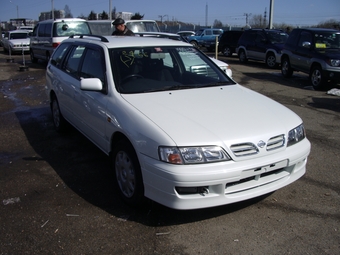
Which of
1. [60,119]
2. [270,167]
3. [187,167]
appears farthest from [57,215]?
[60,119]

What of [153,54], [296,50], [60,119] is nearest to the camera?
[153,54]

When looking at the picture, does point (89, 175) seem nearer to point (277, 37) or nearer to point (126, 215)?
point (126, 215)

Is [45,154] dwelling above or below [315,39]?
below

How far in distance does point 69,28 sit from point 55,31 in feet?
1.99

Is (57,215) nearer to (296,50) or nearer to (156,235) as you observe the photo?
(156,235)

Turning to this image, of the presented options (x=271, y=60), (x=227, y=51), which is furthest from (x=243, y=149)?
(x=227, y=51)

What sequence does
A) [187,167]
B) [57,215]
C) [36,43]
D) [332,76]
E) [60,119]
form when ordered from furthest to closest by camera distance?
[36,43]
[332,76]
[60,119]
[57,215]
[187,167]

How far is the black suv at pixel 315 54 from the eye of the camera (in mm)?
10812

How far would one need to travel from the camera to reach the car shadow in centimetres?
369

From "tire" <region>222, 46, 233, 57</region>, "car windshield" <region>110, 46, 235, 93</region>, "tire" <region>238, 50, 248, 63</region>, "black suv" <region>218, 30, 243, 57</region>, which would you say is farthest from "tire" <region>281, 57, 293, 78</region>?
"tire" <region>222, 46, 233, 57</region>

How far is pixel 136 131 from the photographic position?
349 cm

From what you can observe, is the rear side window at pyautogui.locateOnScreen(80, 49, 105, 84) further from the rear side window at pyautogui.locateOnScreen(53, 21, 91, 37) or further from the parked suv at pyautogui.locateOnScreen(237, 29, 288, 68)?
the parked suv at pyautogui.locateOnScreen(237, 29, 288, 68)

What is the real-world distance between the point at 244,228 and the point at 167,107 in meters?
1.41

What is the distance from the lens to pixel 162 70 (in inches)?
185
